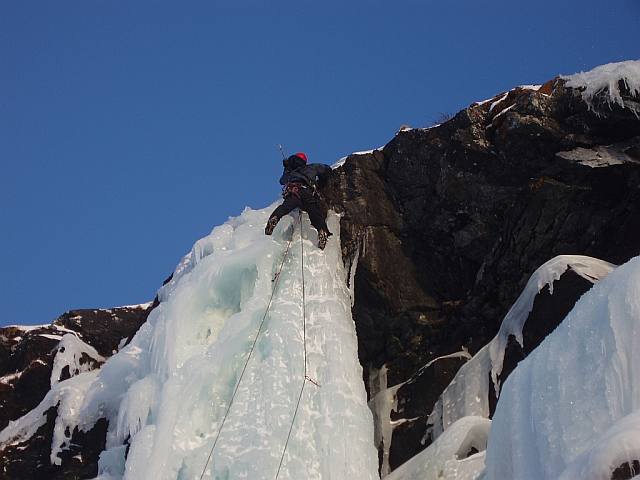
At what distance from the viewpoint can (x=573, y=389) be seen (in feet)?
18.2

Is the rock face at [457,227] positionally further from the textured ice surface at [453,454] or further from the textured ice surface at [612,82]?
the textured ice surface at [453,454]

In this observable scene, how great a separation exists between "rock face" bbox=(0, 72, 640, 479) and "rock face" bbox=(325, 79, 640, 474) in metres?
0.01

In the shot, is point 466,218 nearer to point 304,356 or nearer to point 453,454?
point 304,356

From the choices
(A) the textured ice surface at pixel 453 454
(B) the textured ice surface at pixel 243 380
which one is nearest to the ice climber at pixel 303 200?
(B) the textured ice surface at pixel 243 380

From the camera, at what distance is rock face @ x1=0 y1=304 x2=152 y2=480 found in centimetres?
1072

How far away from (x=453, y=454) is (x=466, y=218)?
11.5 ft

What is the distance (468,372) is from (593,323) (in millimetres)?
3723

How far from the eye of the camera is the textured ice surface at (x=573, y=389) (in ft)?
17.2

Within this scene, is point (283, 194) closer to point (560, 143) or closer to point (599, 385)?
point (560, 143)

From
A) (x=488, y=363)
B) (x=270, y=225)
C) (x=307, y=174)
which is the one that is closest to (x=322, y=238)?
(x=270, y=225)

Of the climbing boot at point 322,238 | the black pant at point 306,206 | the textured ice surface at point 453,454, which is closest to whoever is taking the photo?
the textured ice surface at point 453,454

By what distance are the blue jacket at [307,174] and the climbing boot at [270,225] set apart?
0.61m

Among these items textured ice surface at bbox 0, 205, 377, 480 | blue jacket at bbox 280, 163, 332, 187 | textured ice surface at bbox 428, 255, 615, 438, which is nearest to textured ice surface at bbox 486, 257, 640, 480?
textured ice surface at bbox 428, 255, 615, 438

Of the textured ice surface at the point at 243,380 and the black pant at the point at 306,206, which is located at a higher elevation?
the black pant at the point at 306,206
